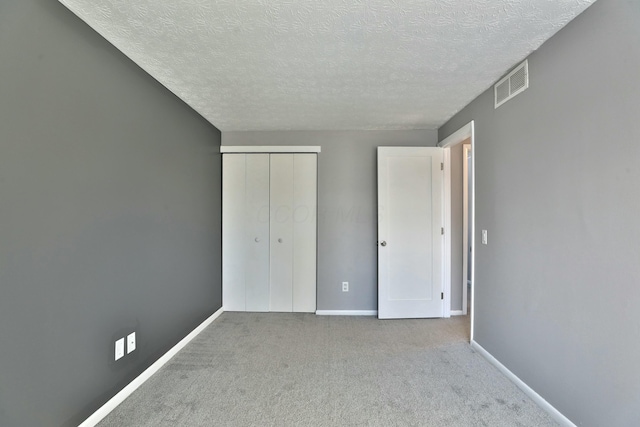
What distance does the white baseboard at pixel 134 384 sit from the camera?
1.60 meters

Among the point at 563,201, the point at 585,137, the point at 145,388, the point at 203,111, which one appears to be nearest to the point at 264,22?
the point at 203,111

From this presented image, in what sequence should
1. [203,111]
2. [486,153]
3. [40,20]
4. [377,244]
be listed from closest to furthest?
[40,20] → [486,153] → [203,111] → [377,244]

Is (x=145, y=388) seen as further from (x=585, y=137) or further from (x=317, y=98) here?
(x=585, y=137)

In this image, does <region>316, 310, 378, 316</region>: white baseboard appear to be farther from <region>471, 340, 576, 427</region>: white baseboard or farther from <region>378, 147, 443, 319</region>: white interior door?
<region>471, 340, 576, 427</region>: white baseboard

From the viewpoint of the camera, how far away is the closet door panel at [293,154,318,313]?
3.44 meters

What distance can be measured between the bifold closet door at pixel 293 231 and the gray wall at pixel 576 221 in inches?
78.4

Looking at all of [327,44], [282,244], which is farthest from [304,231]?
[327,44]

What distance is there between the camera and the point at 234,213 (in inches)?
137

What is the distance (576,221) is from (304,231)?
8.30 feet

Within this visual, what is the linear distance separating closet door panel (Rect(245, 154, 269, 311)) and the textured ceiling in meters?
0.98

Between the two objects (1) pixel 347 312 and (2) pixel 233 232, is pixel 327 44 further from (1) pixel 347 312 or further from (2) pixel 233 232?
(1) pixel 347 312

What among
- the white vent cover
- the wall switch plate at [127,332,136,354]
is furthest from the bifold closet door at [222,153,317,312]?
the white vent cover

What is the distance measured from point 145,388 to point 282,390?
0.97m

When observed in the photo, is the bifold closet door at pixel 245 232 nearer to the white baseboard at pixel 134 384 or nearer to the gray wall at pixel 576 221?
the white baseboard at pixel 134 384
